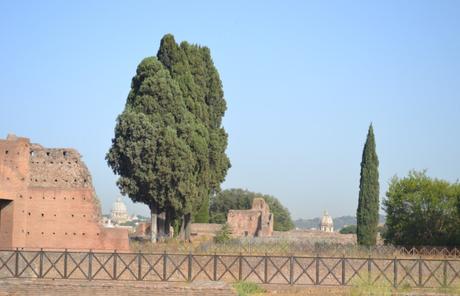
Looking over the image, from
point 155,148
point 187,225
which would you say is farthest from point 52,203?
point 187,225

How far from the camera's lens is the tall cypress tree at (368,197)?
132ft

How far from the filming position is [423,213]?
38.3 metres

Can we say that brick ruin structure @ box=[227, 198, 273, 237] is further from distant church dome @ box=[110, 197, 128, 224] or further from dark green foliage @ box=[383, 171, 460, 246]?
distant church dome @ box=[110, 197, 128, 224]

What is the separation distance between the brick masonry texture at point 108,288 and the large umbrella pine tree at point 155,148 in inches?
579

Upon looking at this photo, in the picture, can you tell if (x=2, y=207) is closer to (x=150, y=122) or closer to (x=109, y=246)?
(x=109, y=246)

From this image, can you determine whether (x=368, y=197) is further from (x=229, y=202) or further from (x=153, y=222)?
(x=229, y=202)

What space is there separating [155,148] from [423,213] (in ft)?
42.4

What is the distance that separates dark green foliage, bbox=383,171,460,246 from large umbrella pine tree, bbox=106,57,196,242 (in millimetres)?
10240

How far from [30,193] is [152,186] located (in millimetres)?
7839

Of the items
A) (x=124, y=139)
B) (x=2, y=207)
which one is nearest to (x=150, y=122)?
(x=124, y=139)

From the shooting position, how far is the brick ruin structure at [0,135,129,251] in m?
26.3

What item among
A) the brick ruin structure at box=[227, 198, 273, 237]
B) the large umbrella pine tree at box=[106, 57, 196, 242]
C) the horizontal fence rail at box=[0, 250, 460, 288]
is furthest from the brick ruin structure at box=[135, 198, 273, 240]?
the horizontal fence rail at box=[0, 250, 460, 288]

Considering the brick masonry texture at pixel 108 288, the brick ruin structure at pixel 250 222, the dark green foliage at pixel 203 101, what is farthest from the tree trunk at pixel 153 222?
the brick ruin structure at pixel 250 222

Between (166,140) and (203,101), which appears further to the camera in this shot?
(203,101)
